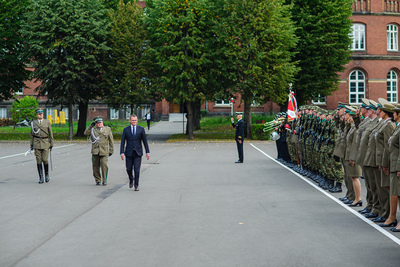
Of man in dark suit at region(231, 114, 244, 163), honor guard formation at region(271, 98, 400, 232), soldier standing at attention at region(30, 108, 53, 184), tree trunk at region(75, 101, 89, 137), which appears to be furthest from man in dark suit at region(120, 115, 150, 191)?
tree trunk at region(75, 101, 89, 137)

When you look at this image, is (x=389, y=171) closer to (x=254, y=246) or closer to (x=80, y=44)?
(x=254, y=246)

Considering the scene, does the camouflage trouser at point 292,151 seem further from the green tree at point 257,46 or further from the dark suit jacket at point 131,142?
the green tree at point 257,46

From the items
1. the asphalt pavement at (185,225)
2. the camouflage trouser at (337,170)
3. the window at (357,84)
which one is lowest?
the asphalt pavement at (185,225)

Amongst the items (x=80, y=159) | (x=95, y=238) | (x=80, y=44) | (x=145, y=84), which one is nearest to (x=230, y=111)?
(x=145, y=84)

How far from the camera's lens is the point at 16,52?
3734cm

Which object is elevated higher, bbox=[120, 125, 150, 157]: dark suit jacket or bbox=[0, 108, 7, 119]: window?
bbox=[0, 108, 7, 119]: window

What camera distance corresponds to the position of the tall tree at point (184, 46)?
33250 millimetres

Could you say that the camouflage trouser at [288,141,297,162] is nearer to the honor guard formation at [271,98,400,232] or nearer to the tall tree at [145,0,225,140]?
the honor guard formation at [271,98,400,232]

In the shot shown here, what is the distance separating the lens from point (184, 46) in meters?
34.6

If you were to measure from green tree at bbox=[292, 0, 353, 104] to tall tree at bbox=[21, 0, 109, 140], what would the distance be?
15.8 metres

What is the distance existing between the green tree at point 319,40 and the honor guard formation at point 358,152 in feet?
82.7

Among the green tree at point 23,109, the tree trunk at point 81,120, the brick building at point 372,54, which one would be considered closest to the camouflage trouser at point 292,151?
the tree trunk at point 81,120

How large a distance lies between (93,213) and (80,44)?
2702 centimetres

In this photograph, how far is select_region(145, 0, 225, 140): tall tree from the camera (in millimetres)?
33250
